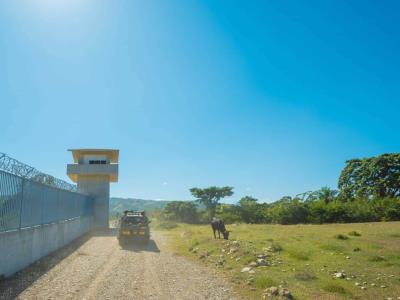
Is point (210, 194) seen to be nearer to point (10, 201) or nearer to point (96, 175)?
point (96, 175)

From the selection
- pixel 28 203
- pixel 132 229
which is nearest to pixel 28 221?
pixel 28 203

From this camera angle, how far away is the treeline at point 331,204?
4378 cm

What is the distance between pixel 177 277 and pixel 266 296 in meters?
3.68

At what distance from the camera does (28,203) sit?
1552 cm

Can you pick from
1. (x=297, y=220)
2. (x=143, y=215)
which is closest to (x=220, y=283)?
(x=143, y=215)

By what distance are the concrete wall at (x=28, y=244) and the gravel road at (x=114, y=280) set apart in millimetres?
377

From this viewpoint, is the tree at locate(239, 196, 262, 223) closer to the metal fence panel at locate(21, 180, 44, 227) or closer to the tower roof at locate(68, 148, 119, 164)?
the tower roof at locate(68, 148, 119, 164)

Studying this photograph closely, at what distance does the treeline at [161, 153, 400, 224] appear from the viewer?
144ft

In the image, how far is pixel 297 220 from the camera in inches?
1860

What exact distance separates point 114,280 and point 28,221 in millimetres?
5448

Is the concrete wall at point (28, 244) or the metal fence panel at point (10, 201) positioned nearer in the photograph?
the concrete wall at point (28, 244)

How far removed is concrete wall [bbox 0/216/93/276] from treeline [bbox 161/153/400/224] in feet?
101

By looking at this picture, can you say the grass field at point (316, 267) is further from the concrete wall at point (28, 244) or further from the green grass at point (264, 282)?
the concrete wall at point (28, 244)

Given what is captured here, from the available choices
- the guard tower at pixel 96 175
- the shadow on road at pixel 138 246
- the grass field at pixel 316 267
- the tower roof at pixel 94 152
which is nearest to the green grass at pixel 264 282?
the grass field at pixel 316 267
